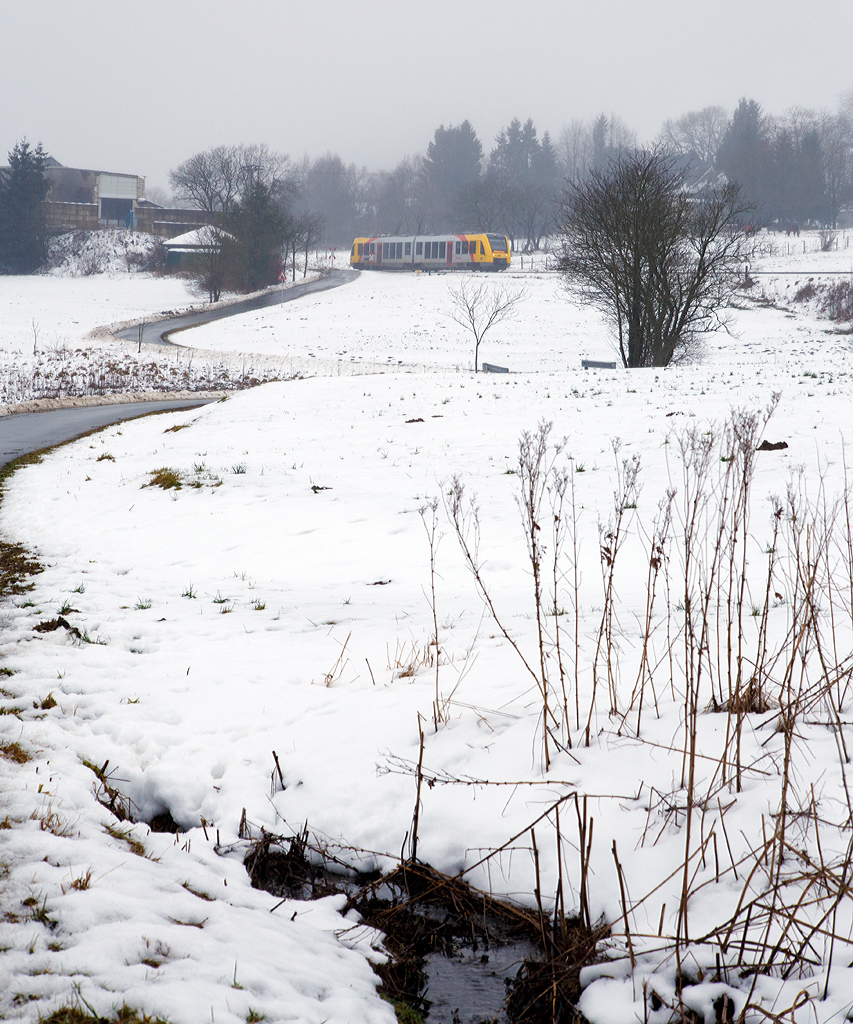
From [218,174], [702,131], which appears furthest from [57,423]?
[702,131]

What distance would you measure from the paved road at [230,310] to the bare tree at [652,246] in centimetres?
2469

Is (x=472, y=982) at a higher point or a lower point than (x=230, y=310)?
lower

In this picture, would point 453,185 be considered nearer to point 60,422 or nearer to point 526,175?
point 526,175

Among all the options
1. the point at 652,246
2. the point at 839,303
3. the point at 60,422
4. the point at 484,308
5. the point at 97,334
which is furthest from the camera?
the point at 484,308

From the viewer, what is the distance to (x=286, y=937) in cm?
252

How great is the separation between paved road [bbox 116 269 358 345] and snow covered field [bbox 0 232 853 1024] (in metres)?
34.4

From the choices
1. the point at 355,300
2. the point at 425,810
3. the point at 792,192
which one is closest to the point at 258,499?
the point at 425,810

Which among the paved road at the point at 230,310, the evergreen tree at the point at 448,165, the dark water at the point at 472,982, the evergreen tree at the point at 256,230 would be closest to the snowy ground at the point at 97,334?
the paved road at the point at 230,310

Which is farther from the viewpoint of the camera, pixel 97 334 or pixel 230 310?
pixel 230 310

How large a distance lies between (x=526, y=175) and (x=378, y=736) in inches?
4482

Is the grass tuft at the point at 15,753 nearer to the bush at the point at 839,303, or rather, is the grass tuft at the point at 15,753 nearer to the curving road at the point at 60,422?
the curving road at the point at 60,422

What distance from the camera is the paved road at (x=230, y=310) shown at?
41.8m

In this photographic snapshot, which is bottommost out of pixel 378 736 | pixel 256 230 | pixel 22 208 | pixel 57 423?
pixel 378 736

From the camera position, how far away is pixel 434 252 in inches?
2653
